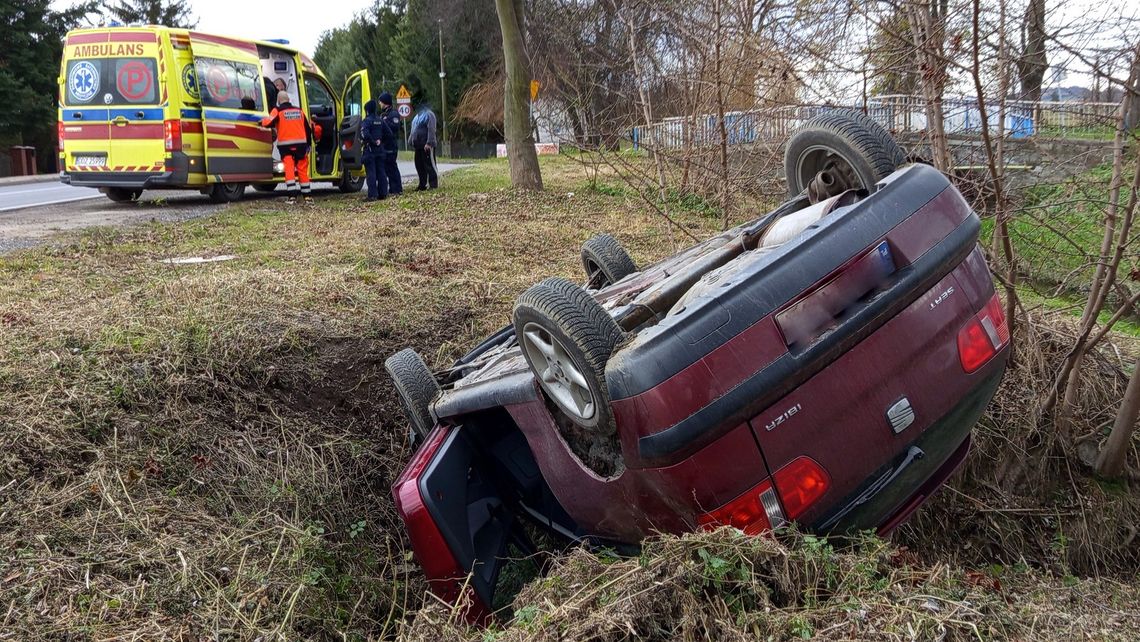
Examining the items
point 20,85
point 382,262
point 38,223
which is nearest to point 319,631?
point 382,262

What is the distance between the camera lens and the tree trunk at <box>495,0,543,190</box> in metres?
15.4

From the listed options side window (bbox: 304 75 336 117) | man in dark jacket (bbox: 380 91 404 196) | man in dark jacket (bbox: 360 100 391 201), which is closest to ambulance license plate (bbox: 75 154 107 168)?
man in dark jacket (bbox: 360 100 391 201)

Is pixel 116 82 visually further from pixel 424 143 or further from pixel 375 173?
pixel 424 143

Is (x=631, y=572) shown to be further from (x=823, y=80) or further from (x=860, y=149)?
(x=823, y=80)

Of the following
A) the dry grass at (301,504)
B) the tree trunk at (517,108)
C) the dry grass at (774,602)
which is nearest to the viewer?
the dry grass at (774,602)

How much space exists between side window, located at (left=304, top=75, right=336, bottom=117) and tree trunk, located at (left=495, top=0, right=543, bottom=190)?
2971 mm

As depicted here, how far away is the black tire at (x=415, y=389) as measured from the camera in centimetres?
376

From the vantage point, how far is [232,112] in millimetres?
13297

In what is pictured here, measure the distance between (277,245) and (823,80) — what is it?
476 cm

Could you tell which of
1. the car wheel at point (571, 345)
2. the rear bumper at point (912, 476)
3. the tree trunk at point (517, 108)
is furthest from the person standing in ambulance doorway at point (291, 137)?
the rear bumper at point (912, 476)

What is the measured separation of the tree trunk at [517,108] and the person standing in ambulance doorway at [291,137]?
11.0ft

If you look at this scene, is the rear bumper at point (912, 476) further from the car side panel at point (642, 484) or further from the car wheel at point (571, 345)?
the car wheel at point (571, 345)

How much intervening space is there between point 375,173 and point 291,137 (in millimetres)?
1318

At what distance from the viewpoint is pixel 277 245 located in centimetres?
809
